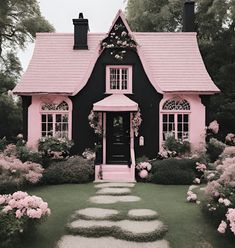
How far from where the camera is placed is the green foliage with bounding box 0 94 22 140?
2681cm

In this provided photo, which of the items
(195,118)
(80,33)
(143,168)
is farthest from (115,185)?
(80,33)

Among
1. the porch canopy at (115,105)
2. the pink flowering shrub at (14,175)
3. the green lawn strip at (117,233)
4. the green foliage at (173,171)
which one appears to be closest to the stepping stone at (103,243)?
the green lawn strip at (117,233)

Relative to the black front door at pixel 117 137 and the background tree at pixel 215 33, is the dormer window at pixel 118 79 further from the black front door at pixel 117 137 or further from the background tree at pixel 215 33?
the background tree at pixel 215 33

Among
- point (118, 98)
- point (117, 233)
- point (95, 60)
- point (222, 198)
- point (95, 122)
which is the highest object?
point (95, 60)

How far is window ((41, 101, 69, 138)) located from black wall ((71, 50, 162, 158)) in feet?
1.45

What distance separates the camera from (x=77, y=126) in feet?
63.8

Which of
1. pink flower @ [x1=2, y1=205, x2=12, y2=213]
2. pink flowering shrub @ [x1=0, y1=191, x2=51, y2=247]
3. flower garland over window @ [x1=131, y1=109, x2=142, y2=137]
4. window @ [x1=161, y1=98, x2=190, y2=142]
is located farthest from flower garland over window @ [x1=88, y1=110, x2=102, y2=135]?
pink flower @ [x1=2, y1=205, x2=12, y2=213]

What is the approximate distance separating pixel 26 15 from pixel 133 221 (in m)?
24.6

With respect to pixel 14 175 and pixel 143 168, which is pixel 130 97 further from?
pixel 14 175

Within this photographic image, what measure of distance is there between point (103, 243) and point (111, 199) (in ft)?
11.6

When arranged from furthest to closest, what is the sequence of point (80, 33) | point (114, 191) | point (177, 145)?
point (80, 33) → point (177, 145) → point (114, 191)

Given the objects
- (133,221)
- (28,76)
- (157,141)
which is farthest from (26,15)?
(133,221)

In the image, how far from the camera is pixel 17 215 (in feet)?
30.3

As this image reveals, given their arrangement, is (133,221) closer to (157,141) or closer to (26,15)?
(157,141)
